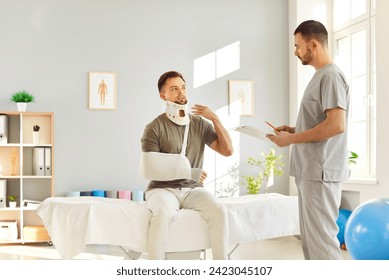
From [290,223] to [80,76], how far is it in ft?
10.1

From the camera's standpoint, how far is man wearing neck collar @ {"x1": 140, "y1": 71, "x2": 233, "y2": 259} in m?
2.93

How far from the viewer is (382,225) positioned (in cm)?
311

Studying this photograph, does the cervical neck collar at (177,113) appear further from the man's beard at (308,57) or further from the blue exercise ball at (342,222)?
the blue exercise ball at (342,222)

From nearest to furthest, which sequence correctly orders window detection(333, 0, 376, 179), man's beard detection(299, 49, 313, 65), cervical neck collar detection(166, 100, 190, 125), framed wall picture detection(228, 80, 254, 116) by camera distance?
1. man's beard detection(299, 49, 313, 65)
2. cervical neck collar detection(166, 100, 190, 125)
3. window detection(333, 0, 376, 179)
4. framed wall picture detection(228, 80, 254, 116)

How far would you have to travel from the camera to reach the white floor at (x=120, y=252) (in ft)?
15.1

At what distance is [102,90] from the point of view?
566 cm

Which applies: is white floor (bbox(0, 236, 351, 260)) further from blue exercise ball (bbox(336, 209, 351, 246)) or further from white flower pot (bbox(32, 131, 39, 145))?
white flower pot (bbox(32, 131, 39, 145))

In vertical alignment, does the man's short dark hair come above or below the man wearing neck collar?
above

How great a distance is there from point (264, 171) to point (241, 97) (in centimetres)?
84

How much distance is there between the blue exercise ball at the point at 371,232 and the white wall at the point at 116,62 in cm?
278

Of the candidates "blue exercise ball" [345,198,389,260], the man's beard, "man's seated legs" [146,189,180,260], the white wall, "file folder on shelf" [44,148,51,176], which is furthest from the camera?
the white wall

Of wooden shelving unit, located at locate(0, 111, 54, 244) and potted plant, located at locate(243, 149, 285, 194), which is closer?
wooden shelving unit, located at locate(0, 111, 54, 244)

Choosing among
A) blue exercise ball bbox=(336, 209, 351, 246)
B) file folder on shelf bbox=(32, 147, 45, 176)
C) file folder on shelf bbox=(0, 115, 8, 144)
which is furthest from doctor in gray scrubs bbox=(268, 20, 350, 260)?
file folder on shelf bbox=(0, 115, 8, 144)

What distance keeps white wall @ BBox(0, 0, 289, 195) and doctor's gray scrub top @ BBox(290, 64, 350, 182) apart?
10.6 ft
